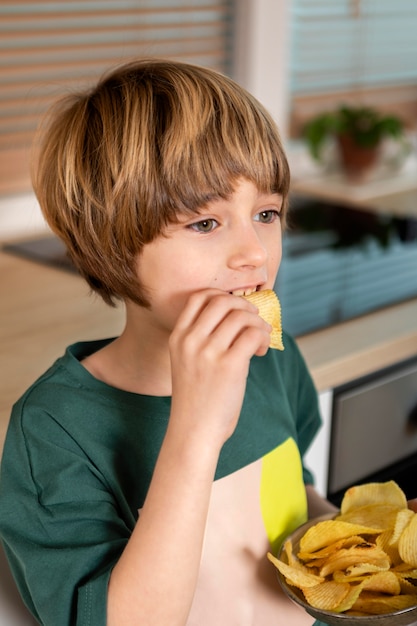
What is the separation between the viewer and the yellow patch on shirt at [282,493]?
3.46 feet

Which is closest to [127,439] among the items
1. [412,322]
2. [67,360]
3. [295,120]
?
[67,360]

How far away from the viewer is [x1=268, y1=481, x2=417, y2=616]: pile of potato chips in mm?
918

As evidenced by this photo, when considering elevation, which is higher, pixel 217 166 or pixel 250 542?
pixel 217 166

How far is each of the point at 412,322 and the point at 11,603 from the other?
706mm

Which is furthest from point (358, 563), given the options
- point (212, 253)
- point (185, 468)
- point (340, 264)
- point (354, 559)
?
point (340, 264)

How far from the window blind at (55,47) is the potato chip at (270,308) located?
0.98m

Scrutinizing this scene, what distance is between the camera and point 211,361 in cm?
82

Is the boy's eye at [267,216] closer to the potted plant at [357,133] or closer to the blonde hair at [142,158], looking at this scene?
the blonde hair at [142,158]

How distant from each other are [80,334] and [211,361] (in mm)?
566

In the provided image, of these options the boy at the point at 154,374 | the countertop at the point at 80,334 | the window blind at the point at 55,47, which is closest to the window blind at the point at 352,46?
the window blind at the point at 55,47

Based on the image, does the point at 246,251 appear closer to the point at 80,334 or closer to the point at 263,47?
the point at 80,334

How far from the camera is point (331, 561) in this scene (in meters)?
0.96

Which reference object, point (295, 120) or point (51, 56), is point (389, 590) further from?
point (295, 120)

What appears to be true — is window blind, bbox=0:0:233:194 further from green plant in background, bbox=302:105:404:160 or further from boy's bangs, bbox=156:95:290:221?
boy's bangs, bbox=156:95:290:221
